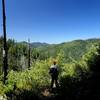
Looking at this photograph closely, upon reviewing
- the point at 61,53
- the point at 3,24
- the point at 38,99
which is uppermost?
the point at 3,24

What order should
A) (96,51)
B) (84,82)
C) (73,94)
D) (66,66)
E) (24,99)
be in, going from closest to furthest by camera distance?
(24,99), (73,94), (84,82), (66,66), (96,51)

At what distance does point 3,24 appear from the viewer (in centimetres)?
2003

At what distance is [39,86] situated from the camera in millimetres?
18375

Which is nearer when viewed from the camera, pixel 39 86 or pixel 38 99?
pixel 38 99

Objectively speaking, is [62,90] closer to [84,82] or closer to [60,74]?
[84,82]

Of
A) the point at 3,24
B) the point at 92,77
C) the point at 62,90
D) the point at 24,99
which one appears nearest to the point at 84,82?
the point at 92,77

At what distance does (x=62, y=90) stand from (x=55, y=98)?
1225mm

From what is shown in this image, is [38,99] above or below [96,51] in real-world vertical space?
below

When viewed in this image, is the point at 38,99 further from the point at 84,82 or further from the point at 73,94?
the point at 84,82

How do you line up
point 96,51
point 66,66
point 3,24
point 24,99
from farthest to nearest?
1. point 96,51
2. point 66,66
3. point 3,24
4. point 24,99

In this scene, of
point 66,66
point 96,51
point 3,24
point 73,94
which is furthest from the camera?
point 96,51

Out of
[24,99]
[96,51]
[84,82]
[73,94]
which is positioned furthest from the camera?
[96,51]

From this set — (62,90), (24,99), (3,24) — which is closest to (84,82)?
(62,90)

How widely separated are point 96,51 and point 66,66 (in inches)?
140
